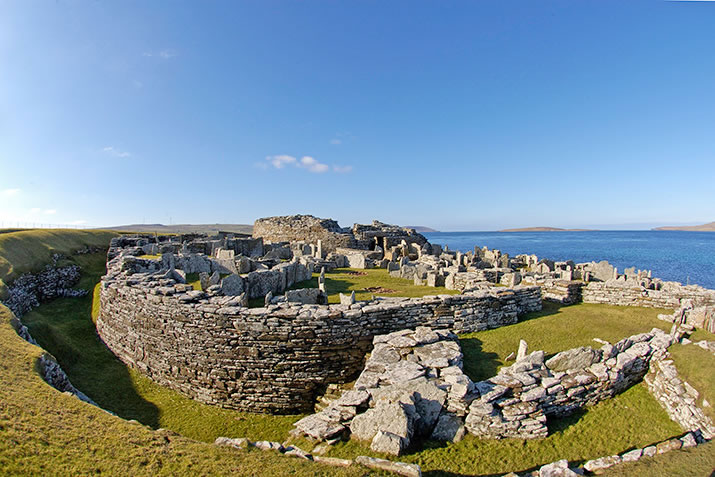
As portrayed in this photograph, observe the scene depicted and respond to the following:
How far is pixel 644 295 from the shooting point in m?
12.5

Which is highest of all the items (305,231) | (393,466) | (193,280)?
(305,231)

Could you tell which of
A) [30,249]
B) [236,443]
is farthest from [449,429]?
[30,249]

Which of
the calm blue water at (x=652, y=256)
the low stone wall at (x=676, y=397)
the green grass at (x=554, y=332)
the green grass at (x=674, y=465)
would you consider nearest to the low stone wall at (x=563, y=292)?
the green grass at (x=554, y=332)

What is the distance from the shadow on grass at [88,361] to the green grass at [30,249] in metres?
2.42

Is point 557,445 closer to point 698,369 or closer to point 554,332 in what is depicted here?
point 698,369

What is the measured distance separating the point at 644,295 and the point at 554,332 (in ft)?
18.3

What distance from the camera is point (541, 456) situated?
18.6ft

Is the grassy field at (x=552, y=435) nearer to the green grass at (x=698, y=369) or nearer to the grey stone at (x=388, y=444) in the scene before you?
the grey stone at (x=388, y=444)

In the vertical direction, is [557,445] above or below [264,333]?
→ below

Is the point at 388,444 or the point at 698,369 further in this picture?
the point at 698,369

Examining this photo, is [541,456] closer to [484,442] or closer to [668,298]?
[484,442]

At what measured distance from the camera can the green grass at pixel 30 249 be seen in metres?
17.7

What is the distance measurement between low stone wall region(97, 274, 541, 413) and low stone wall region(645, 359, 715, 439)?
4.30m

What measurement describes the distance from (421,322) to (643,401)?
16.7ft
